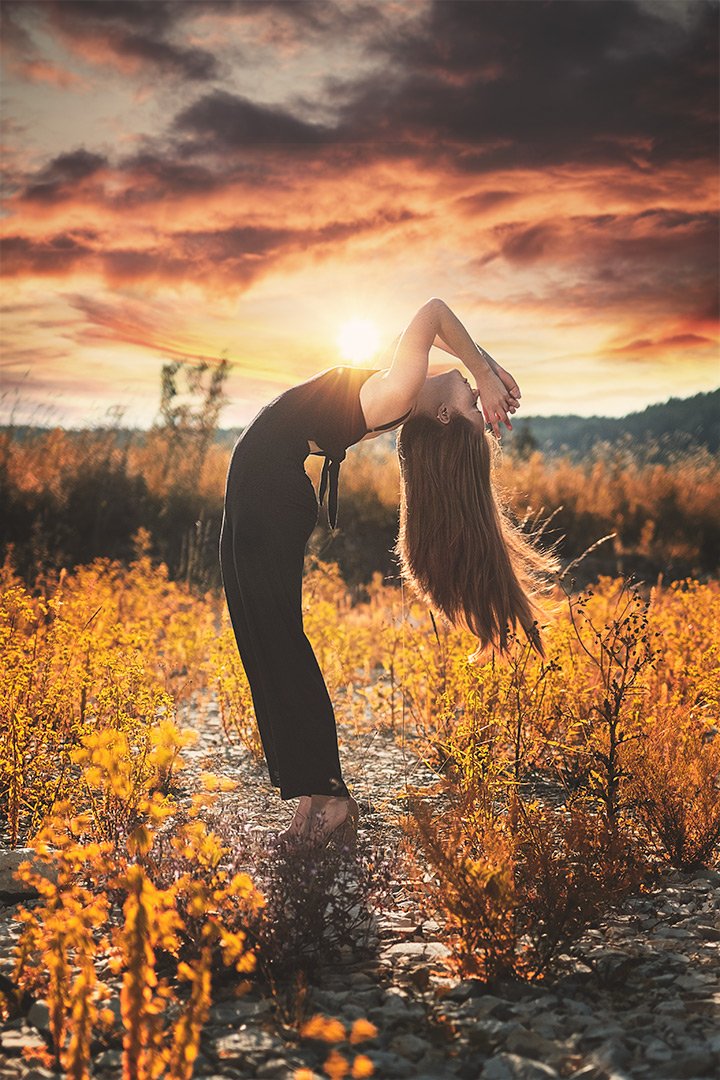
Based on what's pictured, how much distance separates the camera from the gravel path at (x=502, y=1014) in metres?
1.90

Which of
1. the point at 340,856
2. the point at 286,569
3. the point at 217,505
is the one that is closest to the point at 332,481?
the point at 286,569

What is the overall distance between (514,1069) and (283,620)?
1.45 metres

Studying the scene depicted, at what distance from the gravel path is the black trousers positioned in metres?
0.52

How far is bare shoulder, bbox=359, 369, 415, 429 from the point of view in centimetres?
286

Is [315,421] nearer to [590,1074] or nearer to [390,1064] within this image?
[390,1064]

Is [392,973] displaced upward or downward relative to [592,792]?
downward

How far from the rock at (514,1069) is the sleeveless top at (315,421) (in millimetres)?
1588

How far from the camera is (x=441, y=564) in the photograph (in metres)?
3.26

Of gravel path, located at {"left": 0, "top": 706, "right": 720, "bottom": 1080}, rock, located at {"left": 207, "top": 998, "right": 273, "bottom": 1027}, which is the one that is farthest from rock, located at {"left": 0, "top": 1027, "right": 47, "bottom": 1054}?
rock, located at {"left": 207, "top": 998, "right": 273, "bottom": 1027}

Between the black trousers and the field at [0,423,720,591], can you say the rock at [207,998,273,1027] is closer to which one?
the black trousers

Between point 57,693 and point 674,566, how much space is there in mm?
9874

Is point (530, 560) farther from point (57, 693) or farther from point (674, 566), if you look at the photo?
point (674, 566)

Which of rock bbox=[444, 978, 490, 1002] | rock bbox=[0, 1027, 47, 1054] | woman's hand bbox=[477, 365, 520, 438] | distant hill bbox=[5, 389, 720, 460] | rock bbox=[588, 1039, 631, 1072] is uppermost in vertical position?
distant hill bbox=[5, 389, 720, 460]

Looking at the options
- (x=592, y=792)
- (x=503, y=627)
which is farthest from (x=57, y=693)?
(x=592, y=792)
